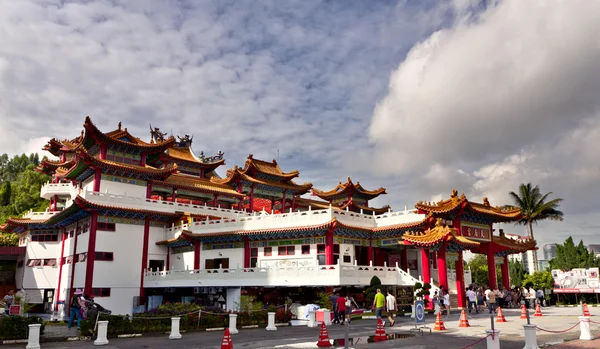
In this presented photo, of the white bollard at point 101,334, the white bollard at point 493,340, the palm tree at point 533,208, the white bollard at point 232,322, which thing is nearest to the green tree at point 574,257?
the palm tree at point 533,208

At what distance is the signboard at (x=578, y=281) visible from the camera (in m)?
40.8

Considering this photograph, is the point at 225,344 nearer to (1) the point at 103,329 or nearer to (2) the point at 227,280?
(1) the point at 103,329

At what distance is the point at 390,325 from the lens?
2406 cm

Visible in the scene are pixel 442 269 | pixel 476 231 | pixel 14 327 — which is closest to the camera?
pixel 14 327

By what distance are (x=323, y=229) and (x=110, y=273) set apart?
17.2m

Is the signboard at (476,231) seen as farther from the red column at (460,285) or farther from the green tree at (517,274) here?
the green tree at (517,274)

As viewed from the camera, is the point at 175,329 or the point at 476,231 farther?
the point at 476,231

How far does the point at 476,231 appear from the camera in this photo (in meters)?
35.7

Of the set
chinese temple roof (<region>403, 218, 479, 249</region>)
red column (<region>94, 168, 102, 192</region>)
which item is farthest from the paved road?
red column (<region>94, 168, 102, 192</region>)

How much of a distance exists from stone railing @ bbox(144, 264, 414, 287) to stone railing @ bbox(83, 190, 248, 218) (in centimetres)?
662

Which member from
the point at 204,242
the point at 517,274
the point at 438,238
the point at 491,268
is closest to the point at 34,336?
the point at 204,242

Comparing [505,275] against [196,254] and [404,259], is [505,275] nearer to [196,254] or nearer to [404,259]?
[404,259]

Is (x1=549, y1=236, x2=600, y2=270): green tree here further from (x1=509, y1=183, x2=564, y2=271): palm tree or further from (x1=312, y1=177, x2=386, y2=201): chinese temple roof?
(x1=312, y1=177, x2=386, y2=201): chinese temple roof

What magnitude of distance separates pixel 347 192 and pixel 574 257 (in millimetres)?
26544
